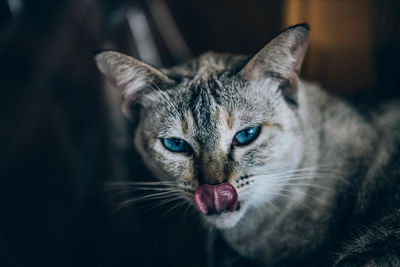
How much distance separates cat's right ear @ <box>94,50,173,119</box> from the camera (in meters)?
0.98

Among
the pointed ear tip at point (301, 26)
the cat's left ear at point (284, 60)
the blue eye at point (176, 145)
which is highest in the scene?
the pointed ear tip at point (301, 26)

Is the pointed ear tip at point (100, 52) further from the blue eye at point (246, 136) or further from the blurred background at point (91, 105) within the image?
the blurred background at point (91, 105)

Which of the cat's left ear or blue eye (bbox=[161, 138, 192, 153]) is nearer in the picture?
the cat's left ear

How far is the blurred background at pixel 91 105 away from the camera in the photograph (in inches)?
56.0

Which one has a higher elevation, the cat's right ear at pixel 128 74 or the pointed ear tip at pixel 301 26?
the cat's right ear at pixel 128 74

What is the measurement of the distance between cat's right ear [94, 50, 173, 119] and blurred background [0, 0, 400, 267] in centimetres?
56

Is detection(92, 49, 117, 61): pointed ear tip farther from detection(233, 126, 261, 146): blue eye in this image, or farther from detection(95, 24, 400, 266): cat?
detection(233, 126, 261, 146): blue eye

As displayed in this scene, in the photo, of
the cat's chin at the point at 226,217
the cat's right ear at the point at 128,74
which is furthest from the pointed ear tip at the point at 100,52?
the cat's chin at the point at 226,217

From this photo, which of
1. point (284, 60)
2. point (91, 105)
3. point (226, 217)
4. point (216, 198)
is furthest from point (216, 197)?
point (91, 105)

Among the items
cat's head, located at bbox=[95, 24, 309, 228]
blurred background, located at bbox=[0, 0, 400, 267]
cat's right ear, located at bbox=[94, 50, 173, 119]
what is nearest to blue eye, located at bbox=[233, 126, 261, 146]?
cat's head, located at bbox=[95, 24, 309, 228]

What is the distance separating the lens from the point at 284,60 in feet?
3.17

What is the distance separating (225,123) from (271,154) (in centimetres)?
20

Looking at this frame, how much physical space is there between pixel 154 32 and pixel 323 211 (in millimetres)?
2073

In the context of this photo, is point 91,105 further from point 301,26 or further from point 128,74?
point 301,26
